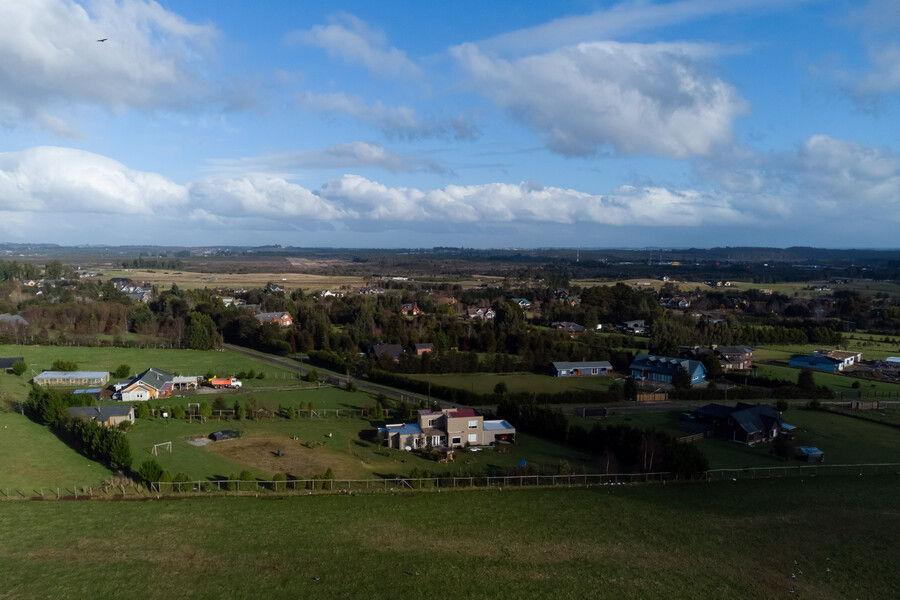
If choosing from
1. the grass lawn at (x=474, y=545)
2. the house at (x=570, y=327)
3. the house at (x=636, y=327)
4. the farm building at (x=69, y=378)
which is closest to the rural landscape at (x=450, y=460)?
the grass lawn at (x=474, y=545)

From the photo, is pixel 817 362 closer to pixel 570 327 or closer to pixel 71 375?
pixel 570 327

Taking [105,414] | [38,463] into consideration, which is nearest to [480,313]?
[105,414]

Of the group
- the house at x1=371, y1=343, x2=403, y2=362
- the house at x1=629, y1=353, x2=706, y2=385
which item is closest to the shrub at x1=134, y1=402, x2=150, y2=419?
the house at x1=371, y1=343, x2=403, y2=362

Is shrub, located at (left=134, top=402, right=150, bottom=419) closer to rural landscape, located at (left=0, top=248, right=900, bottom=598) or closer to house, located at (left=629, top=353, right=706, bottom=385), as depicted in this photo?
rural landscape, located at (left=0, top=248, right=900, bottom=598)

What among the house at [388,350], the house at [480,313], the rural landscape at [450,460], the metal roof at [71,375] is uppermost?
the house at [480,313]

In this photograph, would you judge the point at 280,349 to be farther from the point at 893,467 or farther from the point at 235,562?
the point at 893,467

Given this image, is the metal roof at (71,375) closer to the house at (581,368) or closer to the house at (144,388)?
the house at (144,388)

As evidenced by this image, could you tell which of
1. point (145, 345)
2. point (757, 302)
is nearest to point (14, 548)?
point (145, 345)
